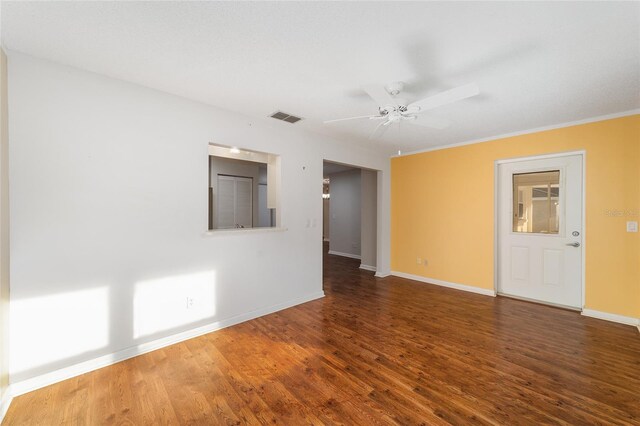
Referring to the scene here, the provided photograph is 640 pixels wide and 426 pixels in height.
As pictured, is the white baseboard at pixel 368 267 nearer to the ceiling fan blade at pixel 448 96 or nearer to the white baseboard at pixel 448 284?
the white baseboard at pixel 448 284

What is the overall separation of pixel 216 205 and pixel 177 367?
12.7 ft

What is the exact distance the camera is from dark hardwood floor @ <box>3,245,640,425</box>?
5.83 feet

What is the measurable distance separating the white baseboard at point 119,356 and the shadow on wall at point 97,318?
0.04 meters

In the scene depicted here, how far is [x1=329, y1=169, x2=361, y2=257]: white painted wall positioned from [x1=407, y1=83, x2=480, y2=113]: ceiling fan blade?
17.0ft

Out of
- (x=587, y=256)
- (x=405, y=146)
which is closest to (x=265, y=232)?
(x=405, y=146)

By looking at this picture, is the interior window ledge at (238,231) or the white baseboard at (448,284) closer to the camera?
the interior window ledge at (238,231)

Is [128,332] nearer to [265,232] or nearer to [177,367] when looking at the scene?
[177,367]

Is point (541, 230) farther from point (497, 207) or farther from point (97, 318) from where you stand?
point (97, 318)

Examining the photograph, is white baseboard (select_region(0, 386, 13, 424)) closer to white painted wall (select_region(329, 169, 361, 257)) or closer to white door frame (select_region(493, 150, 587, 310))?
white door frame (select_region(493, 150, 587, 310))

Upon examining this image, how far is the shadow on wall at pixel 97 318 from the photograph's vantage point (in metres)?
2.02

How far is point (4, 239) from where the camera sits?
188 centimetres

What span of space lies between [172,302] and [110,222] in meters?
0.97

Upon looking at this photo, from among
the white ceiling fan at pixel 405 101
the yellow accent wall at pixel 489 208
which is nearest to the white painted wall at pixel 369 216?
the yellow accent wall at pixel 489 208

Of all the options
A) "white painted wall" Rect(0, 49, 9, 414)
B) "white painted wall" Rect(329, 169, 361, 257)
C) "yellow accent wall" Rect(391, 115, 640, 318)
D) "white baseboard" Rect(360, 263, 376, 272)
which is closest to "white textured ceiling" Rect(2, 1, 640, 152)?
"white painted wall" Rect(0, 49, 9, 414)
